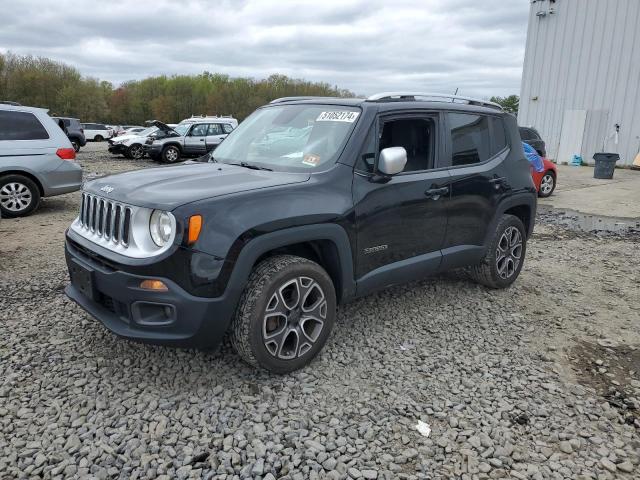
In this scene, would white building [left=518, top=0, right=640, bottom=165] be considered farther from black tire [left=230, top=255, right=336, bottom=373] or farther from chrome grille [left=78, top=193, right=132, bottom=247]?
chrome grille [left=78, top=193, right=132, bottom=247]

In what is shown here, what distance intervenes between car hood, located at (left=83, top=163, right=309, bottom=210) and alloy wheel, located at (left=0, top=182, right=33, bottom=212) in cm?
534

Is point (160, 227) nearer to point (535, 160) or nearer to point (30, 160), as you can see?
point (30, 160)

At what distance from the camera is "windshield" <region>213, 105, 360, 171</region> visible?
12.0 ft

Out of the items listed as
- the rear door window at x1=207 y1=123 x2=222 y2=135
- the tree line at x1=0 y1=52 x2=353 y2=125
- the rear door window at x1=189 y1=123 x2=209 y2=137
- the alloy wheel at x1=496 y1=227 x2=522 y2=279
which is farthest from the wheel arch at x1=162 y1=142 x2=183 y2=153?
the tree line at x1=0 y1=52 x2=353 y2=125

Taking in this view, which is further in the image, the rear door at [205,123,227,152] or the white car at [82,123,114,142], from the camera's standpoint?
the white car at [82,123,114,142]

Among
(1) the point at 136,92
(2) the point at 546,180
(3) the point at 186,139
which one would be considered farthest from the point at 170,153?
(1) the point at 136,92

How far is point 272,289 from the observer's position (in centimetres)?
308

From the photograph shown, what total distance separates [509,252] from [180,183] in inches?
131

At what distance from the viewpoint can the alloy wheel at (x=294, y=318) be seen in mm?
3158

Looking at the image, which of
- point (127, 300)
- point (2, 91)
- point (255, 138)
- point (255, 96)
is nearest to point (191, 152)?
point (255, 138)

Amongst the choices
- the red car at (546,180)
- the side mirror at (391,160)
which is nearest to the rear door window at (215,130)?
the red car at (546,180)

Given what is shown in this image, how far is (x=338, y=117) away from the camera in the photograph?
12.5 feet

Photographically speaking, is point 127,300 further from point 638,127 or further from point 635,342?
point 638,127

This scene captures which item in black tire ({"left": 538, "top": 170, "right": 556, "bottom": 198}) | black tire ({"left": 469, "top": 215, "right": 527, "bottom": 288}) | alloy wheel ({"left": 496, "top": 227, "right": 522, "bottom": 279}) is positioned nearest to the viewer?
black tire ({"left": 469, "top": 215, "right": 527, "bottom": 288})
